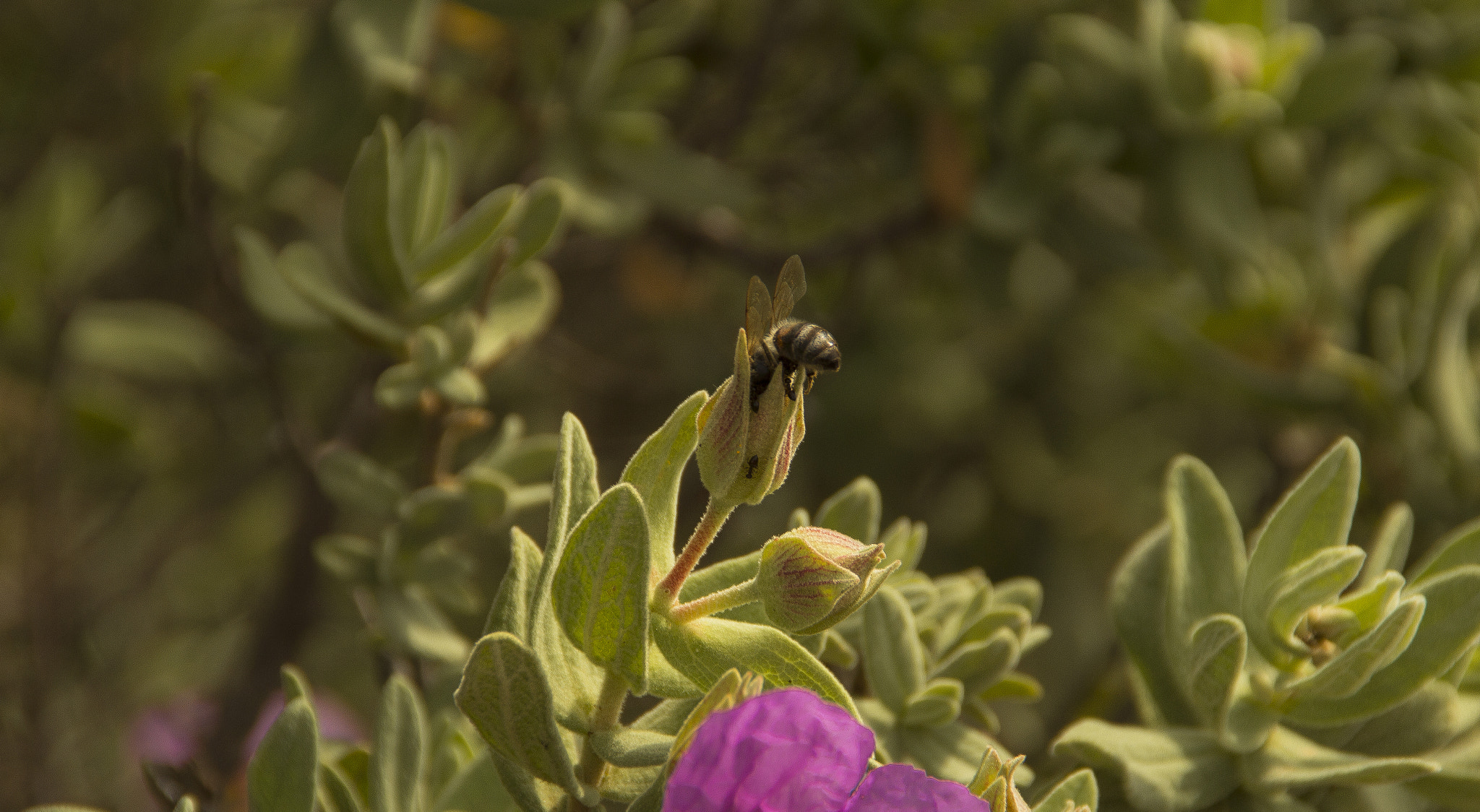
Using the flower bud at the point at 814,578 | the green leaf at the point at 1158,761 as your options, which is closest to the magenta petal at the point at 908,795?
the flower bud at the point at 814,578

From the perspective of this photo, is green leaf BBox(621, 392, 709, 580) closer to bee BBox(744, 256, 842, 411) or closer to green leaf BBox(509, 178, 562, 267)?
bee BBox(744, 256, 842, 411)

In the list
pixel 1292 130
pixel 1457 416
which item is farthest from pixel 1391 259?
pixel 1457 416

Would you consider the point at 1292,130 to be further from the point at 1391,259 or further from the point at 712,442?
the point at 712,442

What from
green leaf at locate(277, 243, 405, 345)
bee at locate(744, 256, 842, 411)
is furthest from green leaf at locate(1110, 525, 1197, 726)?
green leaf at locate(277, 243, 405, 345)

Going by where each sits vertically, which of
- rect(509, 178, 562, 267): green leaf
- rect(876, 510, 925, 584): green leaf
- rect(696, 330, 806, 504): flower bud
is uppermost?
rect(696, 330, 806, 504): flower bud

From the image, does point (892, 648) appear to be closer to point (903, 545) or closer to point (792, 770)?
point (903, 545)

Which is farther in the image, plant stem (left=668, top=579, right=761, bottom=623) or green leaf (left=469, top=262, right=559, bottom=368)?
green leaf (left=469, top=262, right=559, bottom=368)
